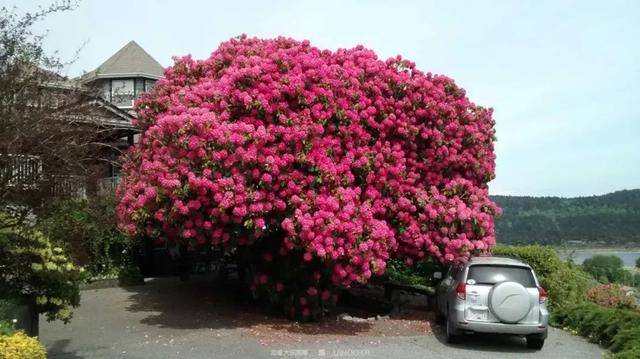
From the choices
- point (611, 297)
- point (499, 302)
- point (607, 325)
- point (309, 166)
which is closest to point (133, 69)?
point (309, 166)

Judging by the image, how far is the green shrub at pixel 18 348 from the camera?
6602 mm

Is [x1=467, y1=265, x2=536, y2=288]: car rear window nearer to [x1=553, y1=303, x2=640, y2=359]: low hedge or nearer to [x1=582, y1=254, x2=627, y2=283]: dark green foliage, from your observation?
[x1=553, y1=303, x2=640, y2=359]: low hedge

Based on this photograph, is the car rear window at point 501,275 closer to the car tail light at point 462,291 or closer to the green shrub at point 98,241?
the car tail light at point 462,291

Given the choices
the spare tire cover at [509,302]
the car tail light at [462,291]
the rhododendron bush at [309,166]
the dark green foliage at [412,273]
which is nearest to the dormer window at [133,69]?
the dark green foliage at [412,273]

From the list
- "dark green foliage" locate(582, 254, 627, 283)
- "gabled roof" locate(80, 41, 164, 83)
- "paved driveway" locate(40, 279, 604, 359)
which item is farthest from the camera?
"gabled roof" locate(80, 41, 164, 83)

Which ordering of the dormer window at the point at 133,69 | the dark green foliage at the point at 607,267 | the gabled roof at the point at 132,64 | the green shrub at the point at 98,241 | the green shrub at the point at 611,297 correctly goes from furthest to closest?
the gabled roof at the point at 132,64 < the dormer window at the point at 133,69 < the dark green foliage at the point at 607,267 < the green shrub at the point at 611,297 < the green shrub at the point at 98,241

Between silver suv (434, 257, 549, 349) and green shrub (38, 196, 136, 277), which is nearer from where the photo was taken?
silver suv (434, 257, 549, 349)

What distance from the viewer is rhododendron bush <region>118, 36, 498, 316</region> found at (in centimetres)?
1177

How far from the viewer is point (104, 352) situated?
10234mm

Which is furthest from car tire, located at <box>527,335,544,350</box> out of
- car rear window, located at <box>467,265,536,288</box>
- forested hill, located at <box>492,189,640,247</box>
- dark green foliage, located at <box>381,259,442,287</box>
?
forested hill, located at <box>492,189,640,247</box>

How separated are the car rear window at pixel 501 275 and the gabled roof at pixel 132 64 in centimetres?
2789

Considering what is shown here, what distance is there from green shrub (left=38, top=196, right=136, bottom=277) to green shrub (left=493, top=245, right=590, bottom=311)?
33.3 feet

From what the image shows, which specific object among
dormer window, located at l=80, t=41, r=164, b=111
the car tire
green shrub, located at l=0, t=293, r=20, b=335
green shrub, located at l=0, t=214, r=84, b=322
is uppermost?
dormer window, located at l=80, t=41, r=164, b=111

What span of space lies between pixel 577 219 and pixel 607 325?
6085cm
